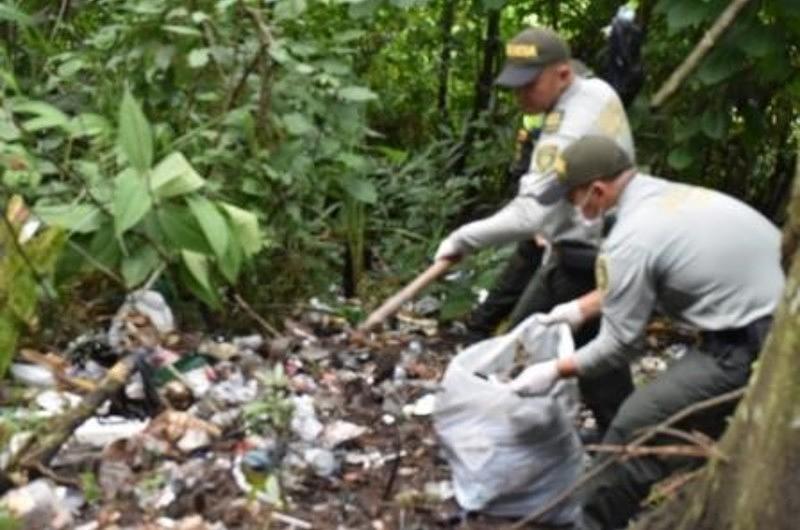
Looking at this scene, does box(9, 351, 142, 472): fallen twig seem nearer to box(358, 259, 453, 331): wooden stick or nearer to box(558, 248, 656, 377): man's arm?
box(358, 259, 453, 331): wooden stick

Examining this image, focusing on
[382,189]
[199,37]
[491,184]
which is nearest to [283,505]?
[199,37]

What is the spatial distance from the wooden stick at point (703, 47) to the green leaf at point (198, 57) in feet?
6.94

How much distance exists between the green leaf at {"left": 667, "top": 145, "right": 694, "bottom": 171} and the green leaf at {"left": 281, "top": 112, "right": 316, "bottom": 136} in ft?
6.76

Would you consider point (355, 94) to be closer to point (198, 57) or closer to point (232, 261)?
point (198, 57)

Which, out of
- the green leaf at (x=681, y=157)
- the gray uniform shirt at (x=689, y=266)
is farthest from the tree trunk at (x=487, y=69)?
the gray uniform shirt at (x=689, y=266)

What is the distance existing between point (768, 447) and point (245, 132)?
357 cm

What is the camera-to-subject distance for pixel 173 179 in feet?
17.8

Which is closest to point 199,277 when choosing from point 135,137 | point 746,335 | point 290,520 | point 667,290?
point 135,137

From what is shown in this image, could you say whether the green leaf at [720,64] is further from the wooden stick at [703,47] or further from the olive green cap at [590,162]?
the olive green cap at [590,162]

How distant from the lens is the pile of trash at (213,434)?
4664 millimetres

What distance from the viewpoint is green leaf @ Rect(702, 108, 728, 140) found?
7379mm

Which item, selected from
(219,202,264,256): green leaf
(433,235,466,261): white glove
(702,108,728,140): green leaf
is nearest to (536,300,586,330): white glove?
(433,235,466,261): white glove

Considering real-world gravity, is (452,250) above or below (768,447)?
below

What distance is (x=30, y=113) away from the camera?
5984 millimetres
